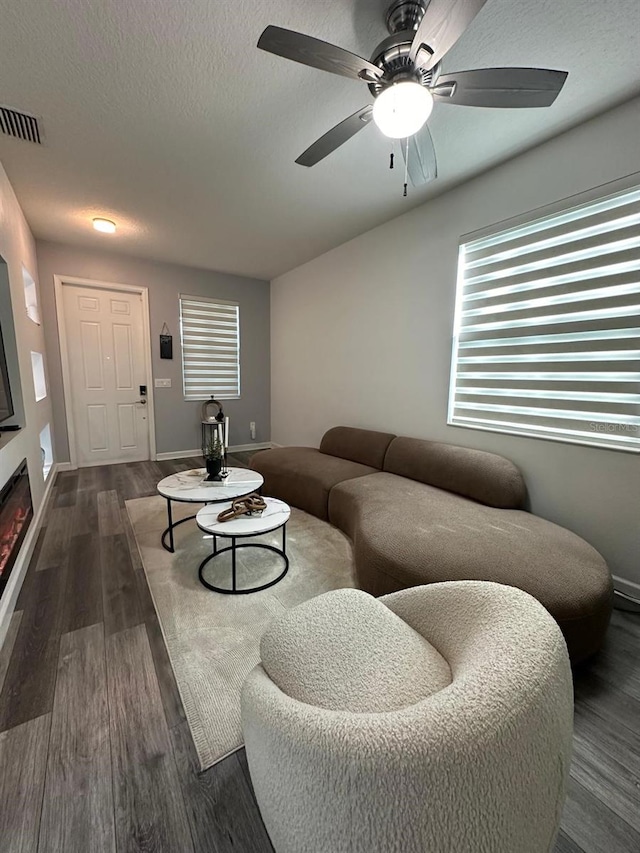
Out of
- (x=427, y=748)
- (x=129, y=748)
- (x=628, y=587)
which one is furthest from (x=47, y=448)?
(x=628, y=587)

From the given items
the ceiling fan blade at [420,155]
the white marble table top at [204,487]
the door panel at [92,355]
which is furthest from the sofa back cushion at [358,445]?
the door panel at [92,355]

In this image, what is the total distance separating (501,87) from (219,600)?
2.73 m

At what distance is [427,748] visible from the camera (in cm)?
52

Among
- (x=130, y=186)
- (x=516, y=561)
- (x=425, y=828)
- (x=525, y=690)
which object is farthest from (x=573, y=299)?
(x=130, y=186)

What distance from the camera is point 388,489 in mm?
2547

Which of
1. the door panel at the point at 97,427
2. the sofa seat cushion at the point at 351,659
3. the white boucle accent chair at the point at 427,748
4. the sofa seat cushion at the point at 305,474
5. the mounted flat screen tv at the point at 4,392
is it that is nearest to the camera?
the white boucle accent chair at the point at 427,748

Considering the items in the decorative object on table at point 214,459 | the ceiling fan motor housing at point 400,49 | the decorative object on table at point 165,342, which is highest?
the ceiling fan motor housing at point 400,49

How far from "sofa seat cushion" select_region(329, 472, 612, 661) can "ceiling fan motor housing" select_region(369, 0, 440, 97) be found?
2.02 m

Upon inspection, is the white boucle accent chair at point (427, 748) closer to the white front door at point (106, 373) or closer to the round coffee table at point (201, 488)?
the round coffee table at point (201, 488)

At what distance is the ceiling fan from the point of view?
116cm

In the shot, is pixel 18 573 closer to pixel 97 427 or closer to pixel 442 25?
pixel 97 427

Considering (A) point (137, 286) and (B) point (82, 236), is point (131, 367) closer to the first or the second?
(A) point (137, 286)

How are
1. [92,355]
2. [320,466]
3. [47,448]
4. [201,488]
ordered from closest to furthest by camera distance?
[201,488], [320,466], [47,448], [92,355]

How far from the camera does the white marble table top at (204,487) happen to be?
2.20m
